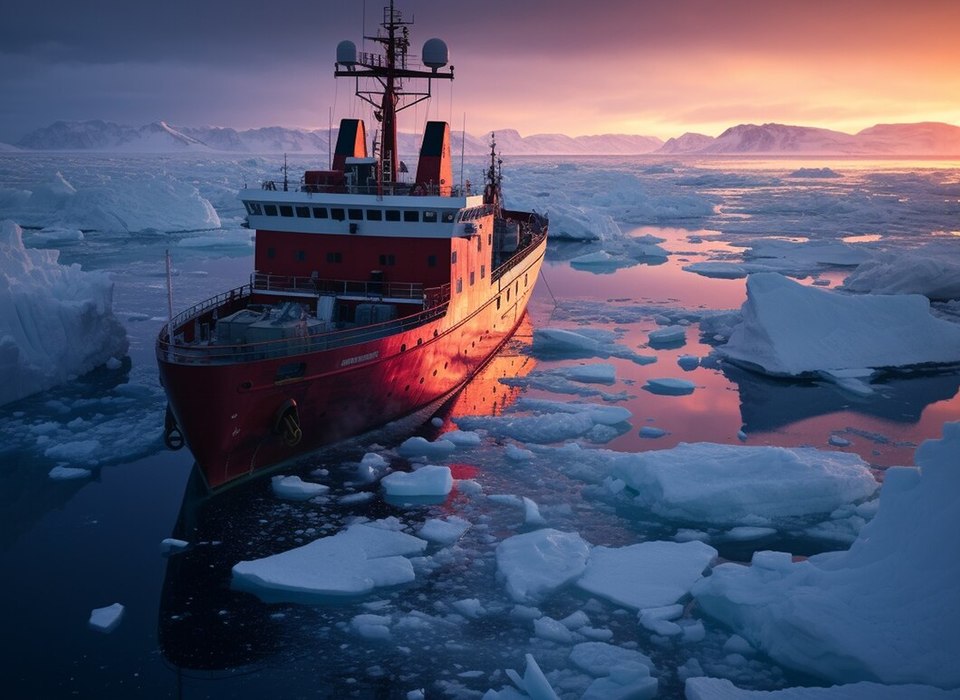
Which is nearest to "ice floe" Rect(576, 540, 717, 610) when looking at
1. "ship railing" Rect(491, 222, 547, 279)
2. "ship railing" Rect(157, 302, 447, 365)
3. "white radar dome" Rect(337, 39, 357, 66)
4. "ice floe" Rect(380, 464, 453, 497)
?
"ice floe" Rect(380, 464, 453, 497)

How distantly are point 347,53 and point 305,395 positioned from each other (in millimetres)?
10276

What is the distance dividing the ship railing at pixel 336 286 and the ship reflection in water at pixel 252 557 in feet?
9.39

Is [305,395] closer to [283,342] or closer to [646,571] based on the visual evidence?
[283,342]

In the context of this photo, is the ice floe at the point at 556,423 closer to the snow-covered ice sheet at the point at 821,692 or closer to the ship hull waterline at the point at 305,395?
the ship hull waterline at the point at 305,395

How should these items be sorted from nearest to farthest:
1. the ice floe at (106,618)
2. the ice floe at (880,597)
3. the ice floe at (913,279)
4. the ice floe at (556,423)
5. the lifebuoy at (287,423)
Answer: the ice floe at (880,597)
the ice floe at (106,618)
the lifebuoy at (287,423)
the ice floe at (556,423)
the ice floe at (913,279)

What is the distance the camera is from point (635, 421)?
52.0 feet

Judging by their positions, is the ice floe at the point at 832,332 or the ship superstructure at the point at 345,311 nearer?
the ship superstructure at the point at 345,311

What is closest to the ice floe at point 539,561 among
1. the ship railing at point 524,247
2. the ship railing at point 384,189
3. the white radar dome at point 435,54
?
the ship railing at point 384,189

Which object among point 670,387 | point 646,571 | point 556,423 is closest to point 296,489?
point 556,423

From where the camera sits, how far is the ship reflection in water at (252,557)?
8477 mm

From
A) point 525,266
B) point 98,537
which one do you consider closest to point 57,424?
point 98,537

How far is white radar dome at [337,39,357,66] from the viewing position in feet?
63.7

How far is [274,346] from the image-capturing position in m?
13.0

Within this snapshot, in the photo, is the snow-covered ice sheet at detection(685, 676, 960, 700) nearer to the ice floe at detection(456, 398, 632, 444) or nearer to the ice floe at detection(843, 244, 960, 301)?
the ice floe at detection(456, 398, 632, 444)
